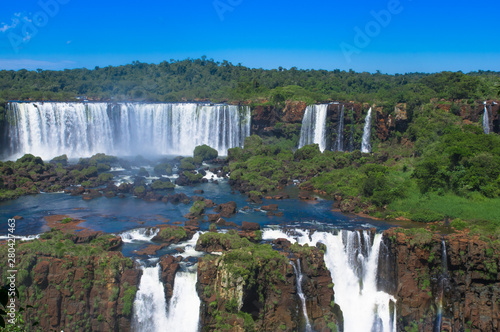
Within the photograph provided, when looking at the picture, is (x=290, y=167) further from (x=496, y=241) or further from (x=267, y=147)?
(x=496, y=241)

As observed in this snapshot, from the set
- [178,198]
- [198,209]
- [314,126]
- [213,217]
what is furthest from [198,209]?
[314,126]

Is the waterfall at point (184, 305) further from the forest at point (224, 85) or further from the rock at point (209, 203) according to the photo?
the forest at point (224, 85)

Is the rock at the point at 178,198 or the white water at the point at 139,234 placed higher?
the rock at the point at 178,198

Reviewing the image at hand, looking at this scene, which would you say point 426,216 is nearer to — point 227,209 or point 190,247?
point 227,209

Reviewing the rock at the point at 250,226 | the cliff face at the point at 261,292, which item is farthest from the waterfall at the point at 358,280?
the rock at the point at 250,226

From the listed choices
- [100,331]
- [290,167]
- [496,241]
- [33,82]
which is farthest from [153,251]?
[33,82]

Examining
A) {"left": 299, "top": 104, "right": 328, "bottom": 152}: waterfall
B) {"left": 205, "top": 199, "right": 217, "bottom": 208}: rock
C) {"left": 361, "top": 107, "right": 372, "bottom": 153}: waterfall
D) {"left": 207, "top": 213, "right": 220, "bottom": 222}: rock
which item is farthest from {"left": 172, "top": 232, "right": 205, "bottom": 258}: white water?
{"left": 361, "top": 107, "right": 372, "bottom": 153}: waterfall
